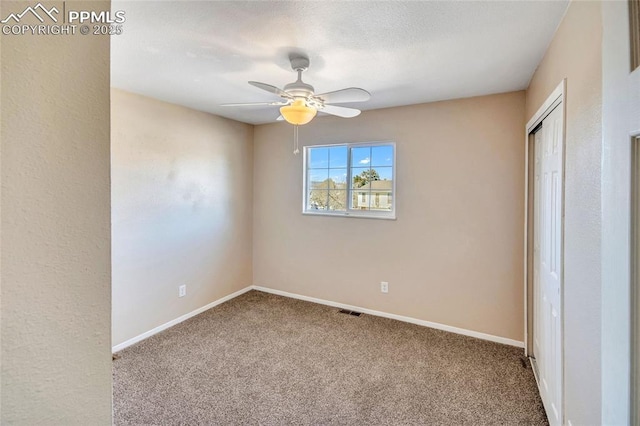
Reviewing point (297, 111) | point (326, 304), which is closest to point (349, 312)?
point (326, 304)

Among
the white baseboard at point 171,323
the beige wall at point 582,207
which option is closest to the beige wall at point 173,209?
the white baseboard at point 171,323

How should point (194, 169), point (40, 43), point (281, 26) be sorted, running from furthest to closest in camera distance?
point (194, 169) → point (281, 26) → point (40, 43)

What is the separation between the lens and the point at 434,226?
3.15 meters

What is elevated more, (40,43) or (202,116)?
(202,116)

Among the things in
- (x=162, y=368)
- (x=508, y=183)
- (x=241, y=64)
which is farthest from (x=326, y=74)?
(x=162, y=368)

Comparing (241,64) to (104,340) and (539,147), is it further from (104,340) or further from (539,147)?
(539,147)

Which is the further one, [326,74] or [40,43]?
[326,74]

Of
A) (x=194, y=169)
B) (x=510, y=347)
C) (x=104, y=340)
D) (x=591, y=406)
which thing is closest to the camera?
(x=104, y=340)

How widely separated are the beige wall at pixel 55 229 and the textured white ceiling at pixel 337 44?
1141 millimetres

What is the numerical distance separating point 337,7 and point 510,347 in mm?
3059

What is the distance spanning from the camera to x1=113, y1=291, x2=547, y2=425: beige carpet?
1966 millimetres

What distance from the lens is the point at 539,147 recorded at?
7.66 ft

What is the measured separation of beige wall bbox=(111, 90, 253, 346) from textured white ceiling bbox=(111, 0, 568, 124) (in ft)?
1.50

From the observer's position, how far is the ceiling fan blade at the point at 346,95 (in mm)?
1934
